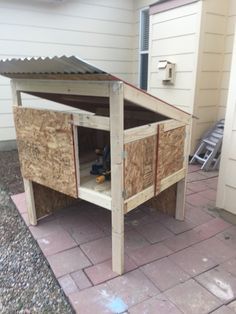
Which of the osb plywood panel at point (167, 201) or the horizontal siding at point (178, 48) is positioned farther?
the horizontal siding at point (178, 48)

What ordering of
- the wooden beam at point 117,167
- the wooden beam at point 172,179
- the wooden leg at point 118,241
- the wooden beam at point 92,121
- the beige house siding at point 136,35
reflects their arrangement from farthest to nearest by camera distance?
the beige house siding at point 136,35 < the wooden beam at point 172,179 < the wooden leg at point 118,241 < the wooden beam at point 92,121 < the wooden beam at point 117,167

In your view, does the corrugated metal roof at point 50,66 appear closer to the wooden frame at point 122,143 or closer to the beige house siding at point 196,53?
the wooden frame at point 122,143

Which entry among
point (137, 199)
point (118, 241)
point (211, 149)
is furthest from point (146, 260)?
point (211, 149)

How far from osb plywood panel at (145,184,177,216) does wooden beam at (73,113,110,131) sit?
3.76ft

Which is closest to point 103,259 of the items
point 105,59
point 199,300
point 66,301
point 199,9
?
point 66,301

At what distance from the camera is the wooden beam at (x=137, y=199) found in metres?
1.70

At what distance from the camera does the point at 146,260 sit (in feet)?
6.42

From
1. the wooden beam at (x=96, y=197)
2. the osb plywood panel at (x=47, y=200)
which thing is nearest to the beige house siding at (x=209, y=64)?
the osb plywood panel at (x=47, y=200)

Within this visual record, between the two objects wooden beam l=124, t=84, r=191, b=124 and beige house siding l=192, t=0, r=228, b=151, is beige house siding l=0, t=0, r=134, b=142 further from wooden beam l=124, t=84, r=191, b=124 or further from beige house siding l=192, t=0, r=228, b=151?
wooden beam l=124, t=84, r=191, b=124

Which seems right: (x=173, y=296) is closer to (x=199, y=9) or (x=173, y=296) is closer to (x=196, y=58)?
(x=196, y=58)

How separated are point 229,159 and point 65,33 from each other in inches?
146

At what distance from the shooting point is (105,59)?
5.15 m

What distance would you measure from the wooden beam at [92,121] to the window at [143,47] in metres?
3.95

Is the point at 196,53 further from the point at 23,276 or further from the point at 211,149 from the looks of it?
the point at 23,276
